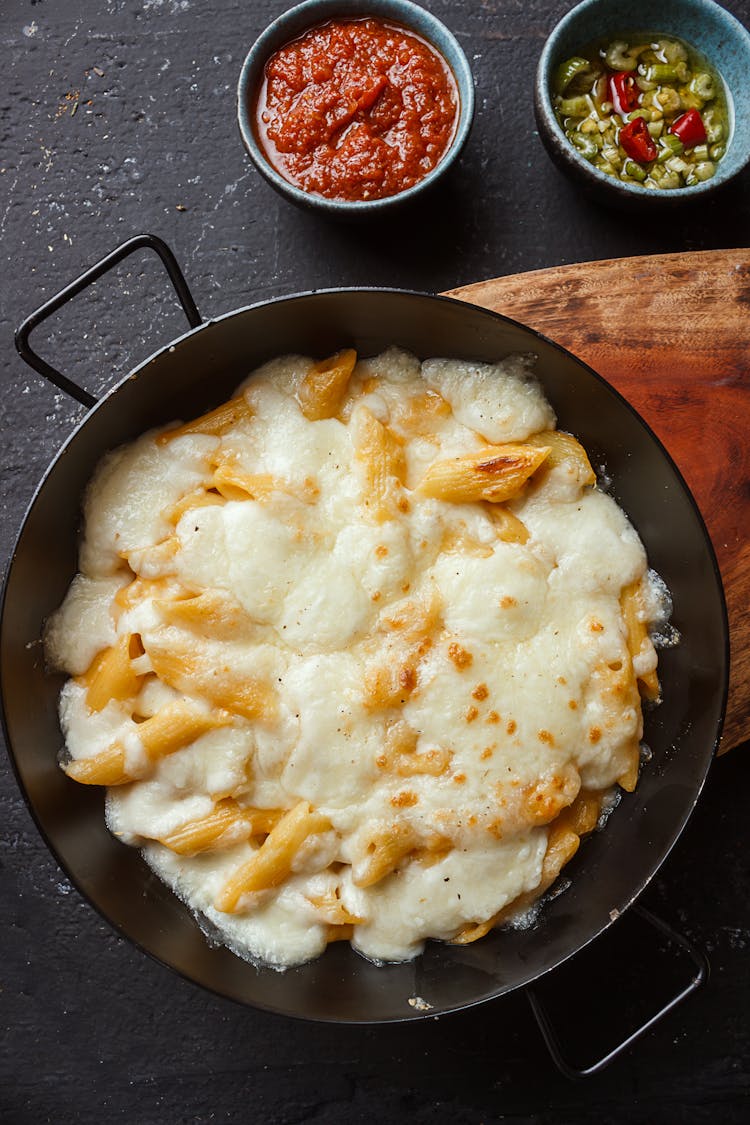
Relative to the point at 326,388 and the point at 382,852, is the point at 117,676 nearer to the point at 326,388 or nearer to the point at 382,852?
the point at 382,852

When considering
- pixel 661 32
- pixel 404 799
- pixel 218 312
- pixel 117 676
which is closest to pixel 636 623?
pixel 404 799

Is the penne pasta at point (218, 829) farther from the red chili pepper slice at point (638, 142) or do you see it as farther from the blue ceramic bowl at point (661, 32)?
the red chili pepper slice at point (638, 142)

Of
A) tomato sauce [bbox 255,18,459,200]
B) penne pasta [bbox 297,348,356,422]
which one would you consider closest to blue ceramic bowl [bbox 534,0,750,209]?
tomato sauce [bbox 255,18,459,200]

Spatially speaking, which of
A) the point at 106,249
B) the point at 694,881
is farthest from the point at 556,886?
the point at 106,249

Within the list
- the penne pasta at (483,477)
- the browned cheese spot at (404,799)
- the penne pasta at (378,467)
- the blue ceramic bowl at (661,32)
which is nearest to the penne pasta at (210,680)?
the browned cheese spot at (404,799)

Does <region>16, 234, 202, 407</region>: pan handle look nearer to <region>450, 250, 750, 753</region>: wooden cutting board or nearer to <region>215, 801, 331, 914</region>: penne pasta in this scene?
<region>450, 250, 750, 753</region>: wooden cutting board

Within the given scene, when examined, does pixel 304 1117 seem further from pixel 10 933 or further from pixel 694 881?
pixel 694 881
